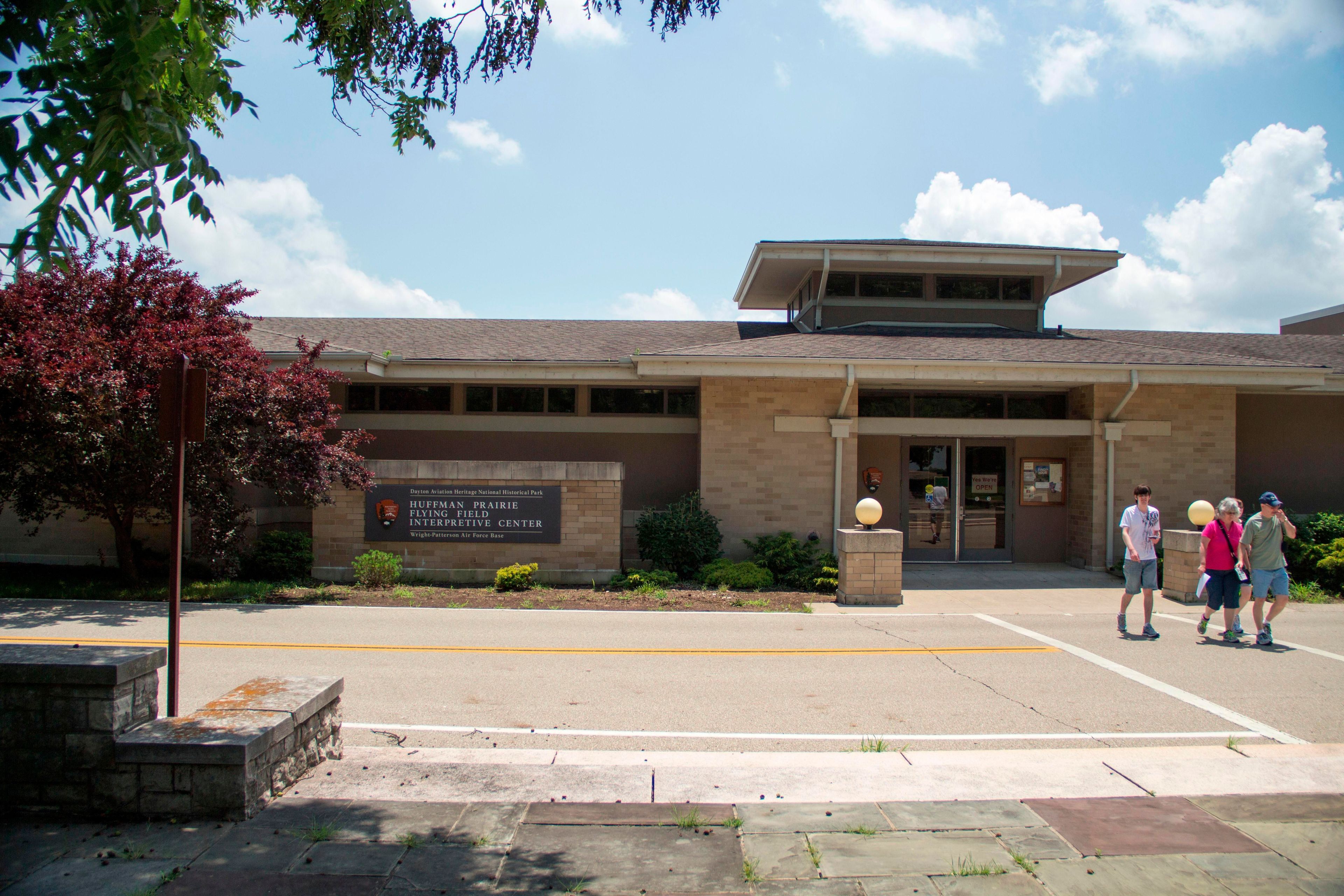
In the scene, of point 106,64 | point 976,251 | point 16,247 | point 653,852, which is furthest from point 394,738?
point 976,251

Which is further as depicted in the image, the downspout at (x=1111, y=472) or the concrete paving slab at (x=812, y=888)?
the downspout at (x=1111, y=472)

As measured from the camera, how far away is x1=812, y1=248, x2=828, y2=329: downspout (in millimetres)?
16734

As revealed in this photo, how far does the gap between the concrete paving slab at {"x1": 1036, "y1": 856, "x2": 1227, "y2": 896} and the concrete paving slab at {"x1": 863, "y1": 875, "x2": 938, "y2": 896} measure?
53 centimetres

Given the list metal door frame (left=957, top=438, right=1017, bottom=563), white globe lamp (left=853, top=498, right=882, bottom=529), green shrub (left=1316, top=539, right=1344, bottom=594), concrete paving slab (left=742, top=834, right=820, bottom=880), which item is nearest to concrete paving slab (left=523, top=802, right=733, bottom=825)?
concrete paving slab (left=742, top=834, right=820, bottom=880)

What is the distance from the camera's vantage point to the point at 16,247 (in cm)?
415

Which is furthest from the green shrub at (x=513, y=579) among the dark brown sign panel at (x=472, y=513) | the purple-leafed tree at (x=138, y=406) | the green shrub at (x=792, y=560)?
the green shrub at (x=792, y=560)

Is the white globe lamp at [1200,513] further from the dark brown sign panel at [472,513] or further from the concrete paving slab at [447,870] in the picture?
the concrete paving slab at [447,870]

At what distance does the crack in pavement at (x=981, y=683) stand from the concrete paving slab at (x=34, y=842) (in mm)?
4615

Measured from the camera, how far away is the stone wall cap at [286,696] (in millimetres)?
4707

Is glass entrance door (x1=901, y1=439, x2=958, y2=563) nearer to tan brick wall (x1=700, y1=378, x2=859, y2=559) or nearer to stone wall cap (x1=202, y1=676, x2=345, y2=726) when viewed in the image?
tan brick wall (x1=700, y1=378, x2=859, y2=559)

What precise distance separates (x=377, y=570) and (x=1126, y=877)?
11015 millimetres

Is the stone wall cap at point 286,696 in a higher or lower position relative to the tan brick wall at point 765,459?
lower

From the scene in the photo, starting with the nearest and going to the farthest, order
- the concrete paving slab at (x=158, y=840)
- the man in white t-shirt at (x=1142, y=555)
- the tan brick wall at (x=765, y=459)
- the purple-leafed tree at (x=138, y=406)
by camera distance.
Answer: the concrete paving slab at (x=158, y=840)
the man in white t-shirt at (x=1142, y=555)
the purple-leafed tree at (x=138, y=406)
the tan brick wall at (x=765, y=459)

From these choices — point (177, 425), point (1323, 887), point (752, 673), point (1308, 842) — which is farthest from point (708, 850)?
point (177, 425)
